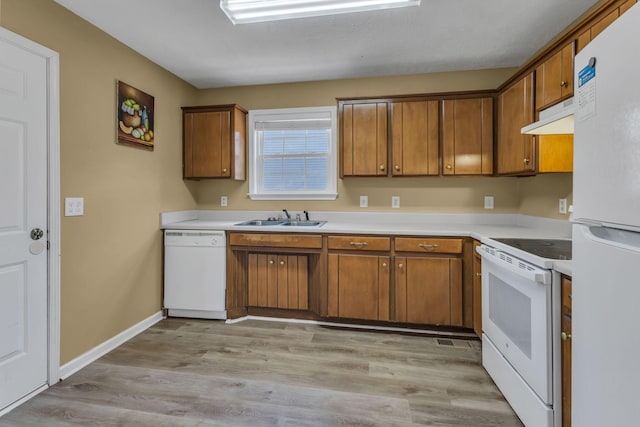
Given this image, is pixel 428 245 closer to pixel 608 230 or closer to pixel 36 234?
pixel 608 230

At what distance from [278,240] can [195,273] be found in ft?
2.90

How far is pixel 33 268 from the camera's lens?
181 centimetres

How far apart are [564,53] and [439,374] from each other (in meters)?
2.22

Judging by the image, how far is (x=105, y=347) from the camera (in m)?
2.29

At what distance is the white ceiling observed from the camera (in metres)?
2.04

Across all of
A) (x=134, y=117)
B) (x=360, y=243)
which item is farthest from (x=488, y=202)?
(x=134, y=117)

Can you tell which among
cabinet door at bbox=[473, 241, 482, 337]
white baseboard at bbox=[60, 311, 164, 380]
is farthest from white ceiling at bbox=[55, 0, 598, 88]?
white baseboard at bbox=[60, 311, 164, 380]

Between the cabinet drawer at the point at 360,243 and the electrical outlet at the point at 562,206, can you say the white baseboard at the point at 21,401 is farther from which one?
the electrical outlet at the point at 562,206

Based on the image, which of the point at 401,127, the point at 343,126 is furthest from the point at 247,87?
the point at 401,127

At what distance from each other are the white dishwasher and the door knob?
1.12m

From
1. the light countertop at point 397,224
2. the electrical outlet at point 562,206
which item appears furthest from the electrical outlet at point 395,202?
the electrical outlet at point 562,206

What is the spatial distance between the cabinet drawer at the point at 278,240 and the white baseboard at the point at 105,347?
3.42 feet

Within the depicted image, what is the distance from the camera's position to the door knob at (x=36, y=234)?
1.80 meters

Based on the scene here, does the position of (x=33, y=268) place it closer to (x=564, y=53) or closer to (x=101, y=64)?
(x=101, y=64)
